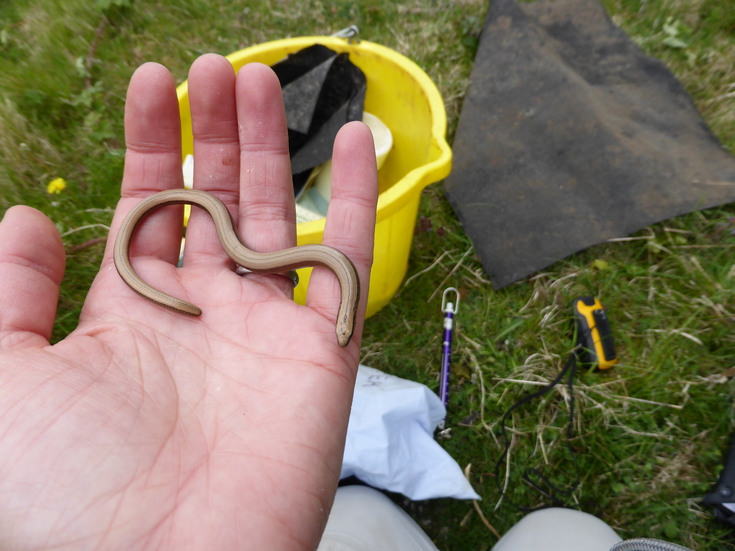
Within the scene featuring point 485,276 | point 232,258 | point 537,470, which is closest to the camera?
point 232,258

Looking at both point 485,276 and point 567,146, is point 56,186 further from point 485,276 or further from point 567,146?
point 567,146

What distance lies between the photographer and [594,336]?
104 inches

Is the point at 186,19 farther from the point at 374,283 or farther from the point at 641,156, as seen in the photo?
the point at 641,156

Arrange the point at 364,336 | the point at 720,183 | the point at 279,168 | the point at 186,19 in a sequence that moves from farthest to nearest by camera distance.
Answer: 1. the point at 186,19
2. the point at 720,183
3. the point at 364,336
4. the point at 279,168

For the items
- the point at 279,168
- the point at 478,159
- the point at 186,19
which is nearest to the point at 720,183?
the point at 478,159

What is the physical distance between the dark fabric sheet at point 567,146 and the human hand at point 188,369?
1556 mm

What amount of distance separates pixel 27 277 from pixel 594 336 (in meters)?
2.70

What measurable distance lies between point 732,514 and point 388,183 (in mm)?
2695

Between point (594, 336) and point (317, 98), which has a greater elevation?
point (317, 98)

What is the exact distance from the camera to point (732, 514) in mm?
2211

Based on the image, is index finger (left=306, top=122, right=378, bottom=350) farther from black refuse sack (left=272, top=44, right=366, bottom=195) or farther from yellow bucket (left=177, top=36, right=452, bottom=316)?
black refuse sack (left=272, top=44, right=366, bottom=195)

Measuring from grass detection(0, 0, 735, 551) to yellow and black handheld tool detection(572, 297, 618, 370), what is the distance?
9 centimetres

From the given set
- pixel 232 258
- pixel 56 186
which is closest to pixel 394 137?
pixel 232 258

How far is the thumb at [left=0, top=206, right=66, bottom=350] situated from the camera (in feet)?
4.88
